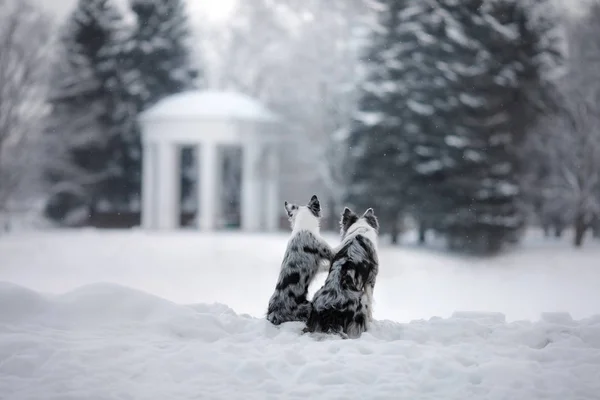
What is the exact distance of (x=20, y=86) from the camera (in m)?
25.2

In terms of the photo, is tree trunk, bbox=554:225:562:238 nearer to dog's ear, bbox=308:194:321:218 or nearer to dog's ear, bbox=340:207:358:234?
dog's ear, bbox=340:207:358:234

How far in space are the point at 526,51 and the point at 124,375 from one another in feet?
71.8

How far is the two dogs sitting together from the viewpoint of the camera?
6195 millimetres

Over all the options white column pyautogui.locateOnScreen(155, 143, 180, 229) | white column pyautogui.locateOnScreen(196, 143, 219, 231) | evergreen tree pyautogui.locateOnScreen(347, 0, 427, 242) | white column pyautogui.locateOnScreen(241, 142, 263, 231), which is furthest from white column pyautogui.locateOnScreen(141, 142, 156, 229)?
evergreen tree pyautogui.locateOnScreen(347, 0, 427, 242)

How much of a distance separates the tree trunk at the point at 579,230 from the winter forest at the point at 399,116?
4.1 inches

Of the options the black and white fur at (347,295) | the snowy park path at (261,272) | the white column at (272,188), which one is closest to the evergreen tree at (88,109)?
the snowy park path at (261,272)

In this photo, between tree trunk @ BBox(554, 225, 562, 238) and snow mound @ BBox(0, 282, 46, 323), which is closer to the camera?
snow mound @ BBox(0, 282, 46, 323)

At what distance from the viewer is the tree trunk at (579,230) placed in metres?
24.4

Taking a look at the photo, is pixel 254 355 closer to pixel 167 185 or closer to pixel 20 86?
pixel 167 185

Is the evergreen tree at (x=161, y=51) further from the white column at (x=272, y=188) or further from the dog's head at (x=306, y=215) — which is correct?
the dog's head at (x=306, y=215)

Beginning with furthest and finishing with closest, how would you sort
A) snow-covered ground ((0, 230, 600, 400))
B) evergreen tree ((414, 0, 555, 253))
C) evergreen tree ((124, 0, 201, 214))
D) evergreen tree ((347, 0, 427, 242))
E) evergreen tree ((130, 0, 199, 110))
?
1. evergreen tree ((130, 0, 199, 110))
2. evergreen tree ((124, 0, 201, 214))
3. evergreen tree ((347, 0, 427, 242))
4. evergreen tree ((414, 0, 555, 253))
5. snow-covered ground ((0, 230, 600, 400))

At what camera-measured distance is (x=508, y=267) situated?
22297 mm

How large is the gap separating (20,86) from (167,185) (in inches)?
252

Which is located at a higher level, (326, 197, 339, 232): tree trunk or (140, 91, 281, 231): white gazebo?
(140, 91, 281, 231): white gazebo
